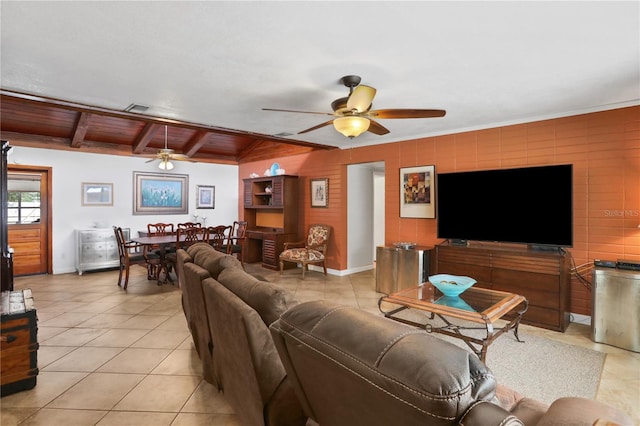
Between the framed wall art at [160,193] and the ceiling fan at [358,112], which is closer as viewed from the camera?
the ceiling fan at [358,112]

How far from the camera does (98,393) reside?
234cm

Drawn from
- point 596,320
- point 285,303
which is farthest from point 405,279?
point 285,303

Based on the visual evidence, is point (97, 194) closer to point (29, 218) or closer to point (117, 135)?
point (29, 218)

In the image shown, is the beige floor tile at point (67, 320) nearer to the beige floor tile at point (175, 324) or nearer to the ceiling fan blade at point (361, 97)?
the beige floor tile at point (175, 324)

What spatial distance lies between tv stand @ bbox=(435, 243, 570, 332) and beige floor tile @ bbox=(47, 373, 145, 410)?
3661 mm

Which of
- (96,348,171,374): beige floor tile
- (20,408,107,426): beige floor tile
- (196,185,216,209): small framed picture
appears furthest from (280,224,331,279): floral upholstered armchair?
(20,408,107,426): beige floor tile

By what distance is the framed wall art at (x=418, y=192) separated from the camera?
5.02m

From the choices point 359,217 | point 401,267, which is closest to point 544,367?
point 401,267

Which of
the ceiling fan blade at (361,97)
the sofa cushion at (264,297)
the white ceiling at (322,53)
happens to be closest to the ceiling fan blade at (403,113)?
the ceiling fan blade at (361,97)

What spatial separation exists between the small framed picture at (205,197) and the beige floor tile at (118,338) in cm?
509

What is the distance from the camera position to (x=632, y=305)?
307 cm

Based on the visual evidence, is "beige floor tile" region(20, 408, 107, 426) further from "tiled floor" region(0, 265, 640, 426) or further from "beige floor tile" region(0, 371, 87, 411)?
"beige floor tile" region(0, 371, 87, 411)

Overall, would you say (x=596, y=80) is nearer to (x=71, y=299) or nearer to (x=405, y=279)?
(x=405, y=279)

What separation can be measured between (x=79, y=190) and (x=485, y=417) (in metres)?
7.90
